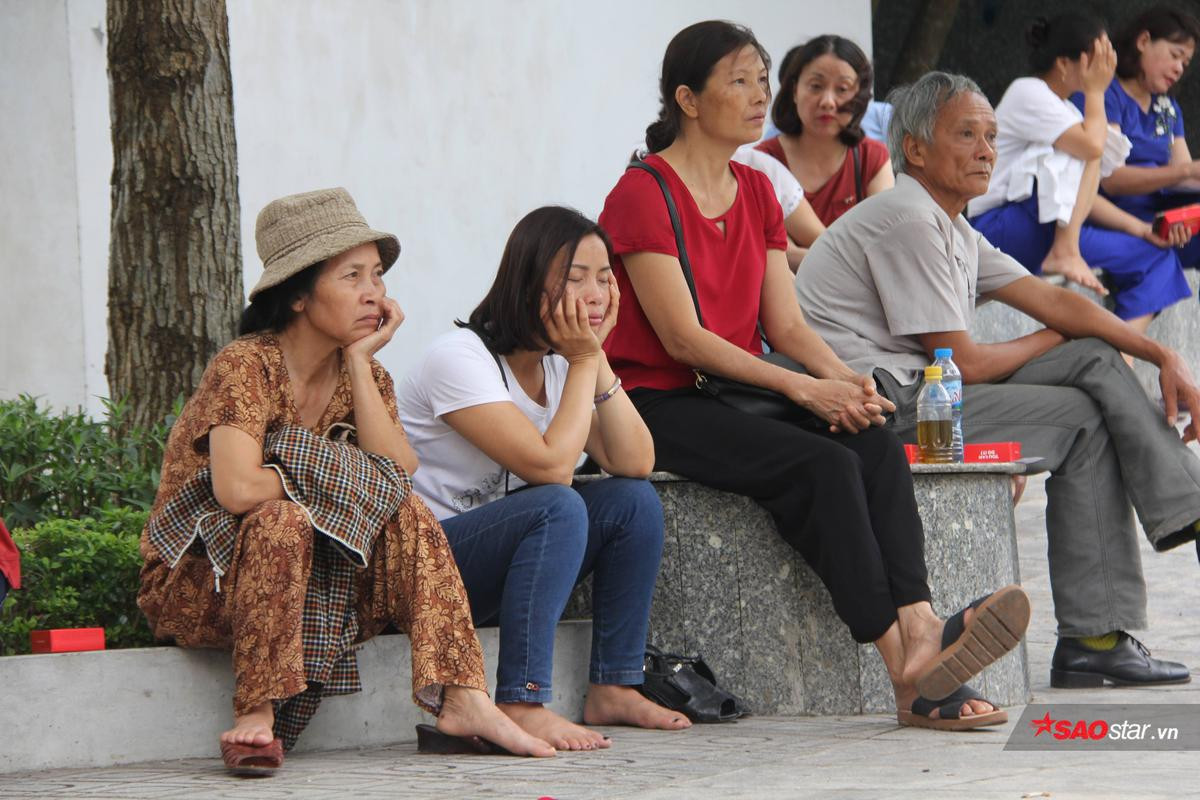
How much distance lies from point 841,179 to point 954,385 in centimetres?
189

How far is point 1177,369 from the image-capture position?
5.86m

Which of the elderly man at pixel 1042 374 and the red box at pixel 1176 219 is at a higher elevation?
the red box at pixel 1176 219

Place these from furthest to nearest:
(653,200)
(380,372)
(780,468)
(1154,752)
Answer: (653,200) < (780,468) < (380,372) < (1154,752)

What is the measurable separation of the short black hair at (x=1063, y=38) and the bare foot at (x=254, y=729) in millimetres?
5516

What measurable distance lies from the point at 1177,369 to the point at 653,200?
69.7 inches

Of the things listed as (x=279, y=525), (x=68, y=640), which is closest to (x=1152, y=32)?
(x=279, y=525)

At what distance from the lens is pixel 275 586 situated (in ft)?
13.7

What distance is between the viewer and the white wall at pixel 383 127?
818 centimetres

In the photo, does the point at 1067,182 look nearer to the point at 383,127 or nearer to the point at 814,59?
the point at 814,59

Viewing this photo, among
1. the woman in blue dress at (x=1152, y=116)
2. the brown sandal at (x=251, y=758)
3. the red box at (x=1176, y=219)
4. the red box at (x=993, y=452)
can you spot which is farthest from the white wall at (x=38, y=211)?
the red box at (x=1176, y=219)

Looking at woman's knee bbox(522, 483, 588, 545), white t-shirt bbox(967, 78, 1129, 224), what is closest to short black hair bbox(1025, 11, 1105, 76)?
white t-shirt bbox(967, 78, 1129, 224)

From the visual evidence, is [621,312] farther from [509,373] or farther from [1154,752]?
[1154,752]

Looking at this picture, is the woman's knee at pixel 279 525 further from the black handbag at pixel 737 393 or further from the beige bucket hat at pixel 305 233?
the black handbag at pixel 737 393

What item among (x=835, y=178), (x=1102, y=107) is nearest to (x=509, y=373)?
(x=835, y=178)
